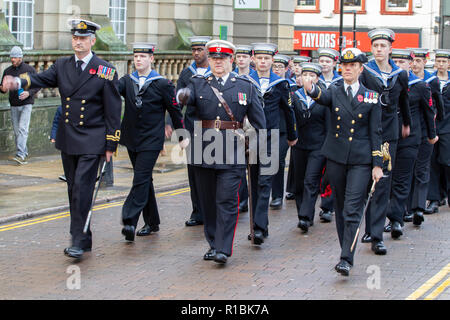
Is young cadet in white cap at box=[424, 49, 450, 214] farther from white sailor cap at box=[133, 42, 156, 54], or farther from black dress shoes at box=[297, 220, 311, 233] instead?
white sailor cap at box=[133, 42, 156, 54]

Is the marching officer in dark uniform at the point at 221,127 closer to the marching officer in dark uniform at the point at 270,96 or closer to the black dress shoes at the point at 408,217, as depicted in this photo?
the marching officer in dark uniform at the point at 270,96

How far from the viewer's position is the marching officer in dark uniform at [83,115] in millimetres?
9039

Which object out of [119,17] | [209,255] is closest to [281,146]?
[209,255]

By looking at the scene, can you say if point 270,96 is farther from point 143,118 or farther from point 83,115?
point 83,115

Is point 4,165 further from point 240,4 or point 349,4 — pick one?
point 349,4

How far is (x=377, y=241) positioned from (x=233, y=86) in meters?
2.31

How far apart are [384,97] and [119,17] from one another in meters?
14.0

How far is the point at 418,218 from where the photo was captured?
11.5 metres

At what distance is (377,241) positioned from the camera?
9688 millimetres

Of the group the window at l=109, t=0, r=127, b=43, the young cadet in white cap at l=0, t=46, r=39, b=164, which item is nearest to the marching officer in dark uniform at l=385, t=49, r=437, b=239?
Result: the young cadet in white cap at l=0, t=46, r=39, b=164

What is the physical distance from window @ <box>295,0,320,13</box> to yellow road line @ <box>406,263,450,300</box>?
48.4m

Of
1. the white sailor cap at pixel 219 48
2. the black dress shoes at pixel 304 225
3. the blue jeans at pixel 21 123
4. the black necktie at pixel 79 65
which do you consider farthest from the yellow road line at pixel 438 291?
the blue jeans at pixel 21 123
